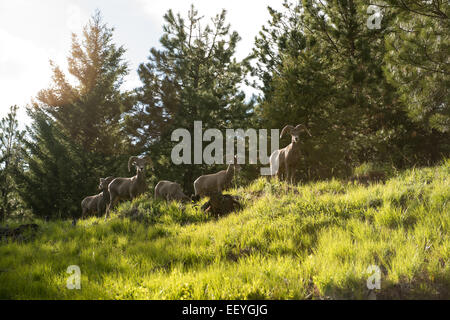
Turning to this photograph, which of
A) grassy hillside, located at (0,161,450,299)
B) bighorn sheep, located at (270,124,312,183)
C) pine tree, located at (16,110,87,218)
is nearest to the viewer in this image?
grassy hillside, located at (0,161,450,299)

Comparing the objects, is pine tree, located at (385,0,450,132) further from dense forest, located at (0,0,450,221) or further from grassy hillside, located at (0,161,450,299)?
grassy hillside, located at (0,161,450,299)

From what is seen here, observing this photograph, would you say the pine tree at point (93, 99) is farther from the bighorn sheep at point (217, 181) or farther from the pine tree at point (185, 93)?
the bighorn sheep at point (217, 181)

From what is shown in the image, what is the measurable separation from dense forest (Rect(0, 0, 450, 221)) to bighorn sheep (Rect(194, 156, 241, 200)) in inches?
129

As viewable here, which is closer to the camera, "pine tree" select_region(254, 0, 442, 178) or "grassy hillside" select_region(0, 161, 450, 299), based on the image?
"grassy hillside" select_region(0, 161, 450, 299)

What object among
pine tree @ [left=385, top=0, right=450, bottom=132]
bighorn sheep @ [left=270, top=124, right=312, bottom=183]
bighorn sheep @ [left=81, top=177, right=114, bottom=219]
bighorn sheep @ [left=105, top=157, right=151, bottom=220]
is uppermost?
pine tree @ [left=385, top=0, right=450, bottom=132]

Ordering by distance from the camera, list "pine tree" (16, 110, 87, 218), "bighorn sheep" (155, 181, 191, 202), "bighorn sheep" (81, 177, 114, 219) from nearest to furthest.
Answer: "bighorn sheep" (155, 181, 191, 202) → "bighorn sheep" (81, 177, 114, 219) → "pine tree" (16, 110, 87, 218)

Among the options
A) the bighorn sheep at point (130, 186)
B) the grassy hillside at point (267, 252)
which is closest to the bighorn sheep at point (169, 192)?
the bighorn sheep at point (130, 186)

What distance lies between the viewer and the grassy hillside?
3.50 metres

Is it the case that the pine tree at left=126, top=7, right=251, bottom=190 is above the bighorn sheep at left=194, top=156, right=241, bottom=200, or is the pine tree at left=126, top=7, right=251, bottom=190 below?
above

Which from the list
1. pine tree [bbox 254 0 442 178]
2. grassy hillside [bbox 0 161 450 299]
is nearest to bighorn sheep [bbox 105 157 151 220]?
grassy hillside [bbox 0 161 450 299]

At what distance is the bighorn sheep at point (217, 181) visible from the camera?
11156 mm

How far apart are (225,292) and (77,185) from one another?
64.7 ft

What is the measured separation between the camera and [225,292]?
3.39 m
